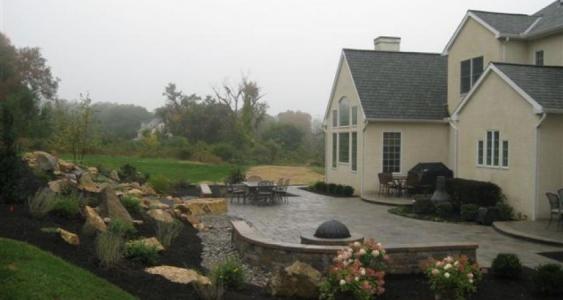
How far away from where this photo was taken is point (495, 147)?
14.7m

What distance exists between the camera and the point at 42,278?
537 centimetres

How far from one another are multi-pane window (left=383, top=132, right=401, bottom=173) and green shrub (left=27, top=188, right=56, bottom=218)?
1395cm

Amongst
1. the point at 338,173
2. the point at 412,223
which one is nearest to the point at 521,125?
the point at 412,223

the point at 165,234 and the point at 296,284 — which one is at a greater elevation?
the point at 165,234

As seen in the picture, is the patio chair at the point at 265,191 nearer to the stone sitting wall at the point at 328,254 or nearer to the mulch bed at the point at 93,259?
the stone sitting wall at the point at 328,254

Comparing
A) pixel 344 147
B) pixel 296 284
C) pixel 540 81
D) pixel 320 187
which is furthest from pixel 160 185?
pixel 540 81

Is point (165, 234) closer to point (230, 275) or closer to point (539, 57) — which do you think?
point (230, 275)

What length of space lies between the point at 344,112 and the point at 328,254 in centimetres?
1517

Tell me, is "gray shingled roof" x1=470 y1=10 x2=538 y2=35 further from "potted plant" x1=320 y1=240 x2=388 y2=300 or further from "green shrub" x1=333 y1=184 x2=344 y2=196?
"potted plant" x1=320 y1=240 x2=388 y2=300

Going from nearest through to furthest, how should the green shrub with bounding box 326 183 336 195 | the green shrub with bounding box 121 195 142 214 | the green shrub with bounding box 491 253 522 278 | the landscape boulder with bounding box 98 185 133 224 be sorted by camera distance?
the green shrub with bounding box 491 253 522 278
the landscape boulder with bounding box 98 185 133 224
the green shrub with bounding box 121 195 142 214
the green shrub with bounding box 326 183 336 195

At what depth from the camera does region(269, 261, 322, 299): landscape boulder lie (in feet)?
22.0

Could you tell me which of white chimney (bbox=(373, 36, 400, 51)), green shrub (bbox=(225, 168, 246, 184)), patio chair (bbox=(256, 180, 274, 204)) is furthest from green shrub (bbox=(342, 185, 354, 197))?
white chimney (bbox=(373, 36, 400, 51))

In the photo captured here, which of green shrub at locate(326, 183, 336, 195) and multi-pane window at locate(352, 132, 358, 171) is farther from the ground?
multi-pane window at locate(352, 132, 358, 171)

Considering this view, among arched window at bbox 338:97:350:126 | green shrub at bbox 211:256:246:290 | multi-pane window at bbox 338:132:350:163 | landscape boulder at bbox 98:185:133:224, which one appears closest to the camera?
green shrub at bbox 211:256:246:290
